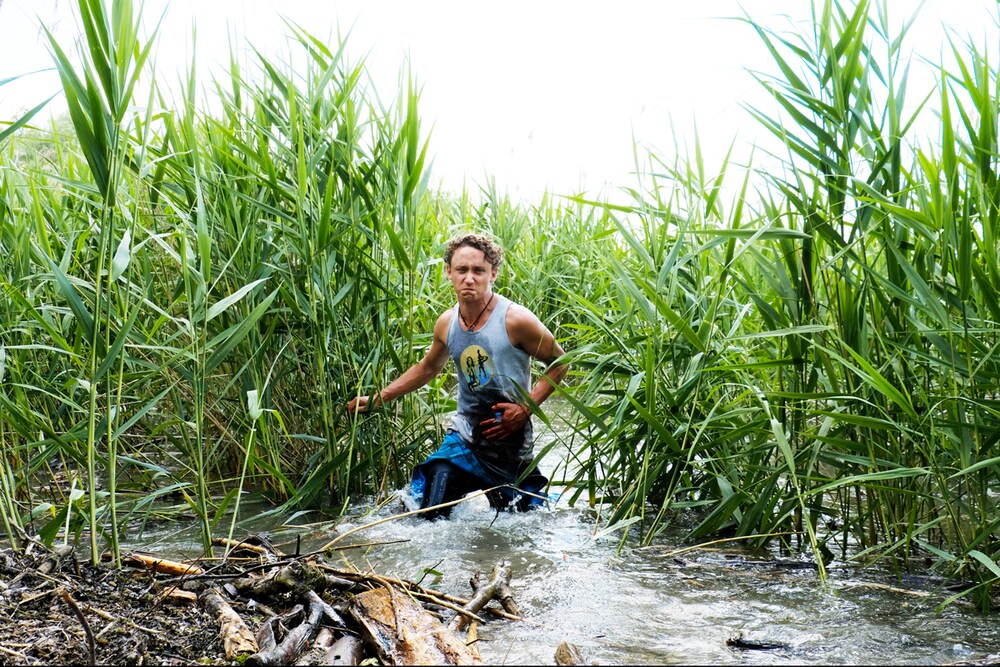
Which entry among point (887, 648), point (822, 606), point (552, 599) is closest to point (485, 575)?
point (552, 599)

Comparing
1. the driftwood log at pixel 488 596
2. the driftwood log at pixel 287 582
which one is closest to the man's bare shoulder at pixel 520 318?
the driftwood log at pixel 488 596

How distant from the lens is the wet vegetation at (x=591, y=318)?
2773mm

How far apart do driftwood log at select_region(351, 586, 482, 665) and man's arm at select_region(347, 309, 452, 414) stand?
1479 millimetres

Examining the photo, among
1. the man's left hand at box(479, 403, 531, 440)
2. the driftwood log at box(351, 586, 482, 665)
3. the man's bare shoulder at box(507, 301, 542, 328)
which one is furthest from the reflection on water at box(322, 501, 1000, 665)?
the man's bare shoulder at box(507, 301, 542, 328)

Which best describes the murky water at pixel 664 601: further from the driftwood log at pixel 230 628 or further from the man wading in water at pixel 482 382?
the driftwood log at pixel 230 628

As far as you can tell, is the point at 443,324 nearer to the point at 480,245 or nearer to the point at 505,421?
the point at 480,245

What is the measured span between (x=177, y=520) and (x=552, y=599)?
2.01 m

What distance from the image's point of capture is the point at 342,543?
3.82 metres

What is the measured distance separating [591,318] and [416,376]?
3.06 ft

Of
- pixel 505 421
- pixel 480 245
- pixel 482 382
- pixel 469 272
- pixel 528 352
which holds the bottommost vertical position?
pixel 505 421

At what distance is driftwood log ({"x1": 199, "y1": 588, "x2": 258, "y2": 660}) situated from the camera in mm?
2322

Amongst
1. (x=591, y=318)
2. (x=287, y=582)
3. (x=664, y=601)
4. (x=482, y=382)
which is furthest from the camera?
(x=482, y=382)

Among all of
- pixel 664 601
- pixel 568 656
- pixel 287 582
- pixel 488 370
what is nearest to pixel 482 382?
pixel 488 370

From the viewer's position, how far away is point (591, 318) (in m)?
3.78
